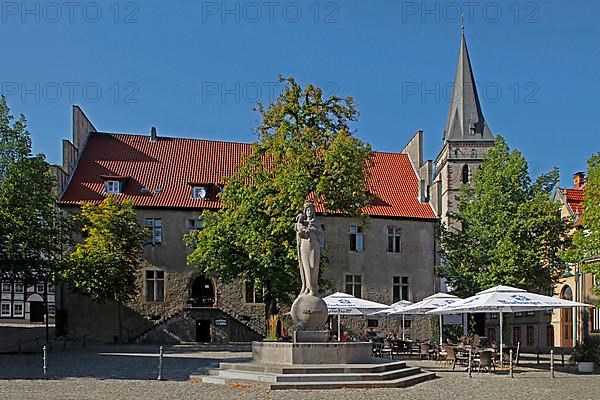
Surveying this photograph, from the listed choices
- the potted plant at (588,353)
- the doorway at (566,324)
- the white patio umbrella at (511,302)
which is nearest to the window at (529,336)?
the doorway at (566,324)

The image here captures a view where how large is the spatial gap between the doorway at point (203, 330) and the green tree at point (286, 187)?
281 inches

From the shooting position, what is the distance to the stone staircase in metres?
18.6

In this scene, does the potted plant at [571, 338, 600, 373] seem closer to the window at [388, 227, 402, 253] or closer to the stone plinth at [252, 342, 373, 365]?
the stone plinth at [252, 342, 373, 365]

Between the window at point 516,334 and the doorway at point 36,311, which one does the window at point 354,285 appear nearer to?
the window at point 516,334

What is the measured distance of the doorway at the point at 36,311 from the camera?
69.2 metres

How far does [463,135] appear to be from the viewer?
83500 millimetres

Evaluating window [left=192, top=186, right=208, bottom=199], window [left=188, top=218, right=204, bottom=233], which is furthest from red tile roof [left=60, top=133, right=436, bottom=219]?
window [left=188, top=218, right=204, bottom=233]

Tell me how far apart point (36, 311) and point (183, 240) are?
31470mm

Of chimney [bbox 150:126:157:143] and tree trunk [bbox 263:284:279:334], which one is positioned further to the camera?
chimney [bbox 150:126:157:143]

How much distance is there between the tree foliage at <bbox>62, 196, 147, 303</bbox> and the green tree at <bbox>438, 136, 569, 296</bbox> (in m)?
16.5

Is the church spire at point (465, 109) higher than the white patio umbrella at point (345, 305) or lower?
higher

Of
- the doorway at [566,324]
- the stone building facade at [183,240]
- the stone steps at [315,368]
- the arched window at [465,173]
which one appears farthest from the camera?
the arched window at [465,173]

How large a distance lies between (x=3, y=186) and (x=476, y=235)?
76.2 ft

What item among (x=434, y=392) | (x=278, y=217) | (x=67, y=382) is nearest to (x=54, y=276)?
(x=278, y=217)
